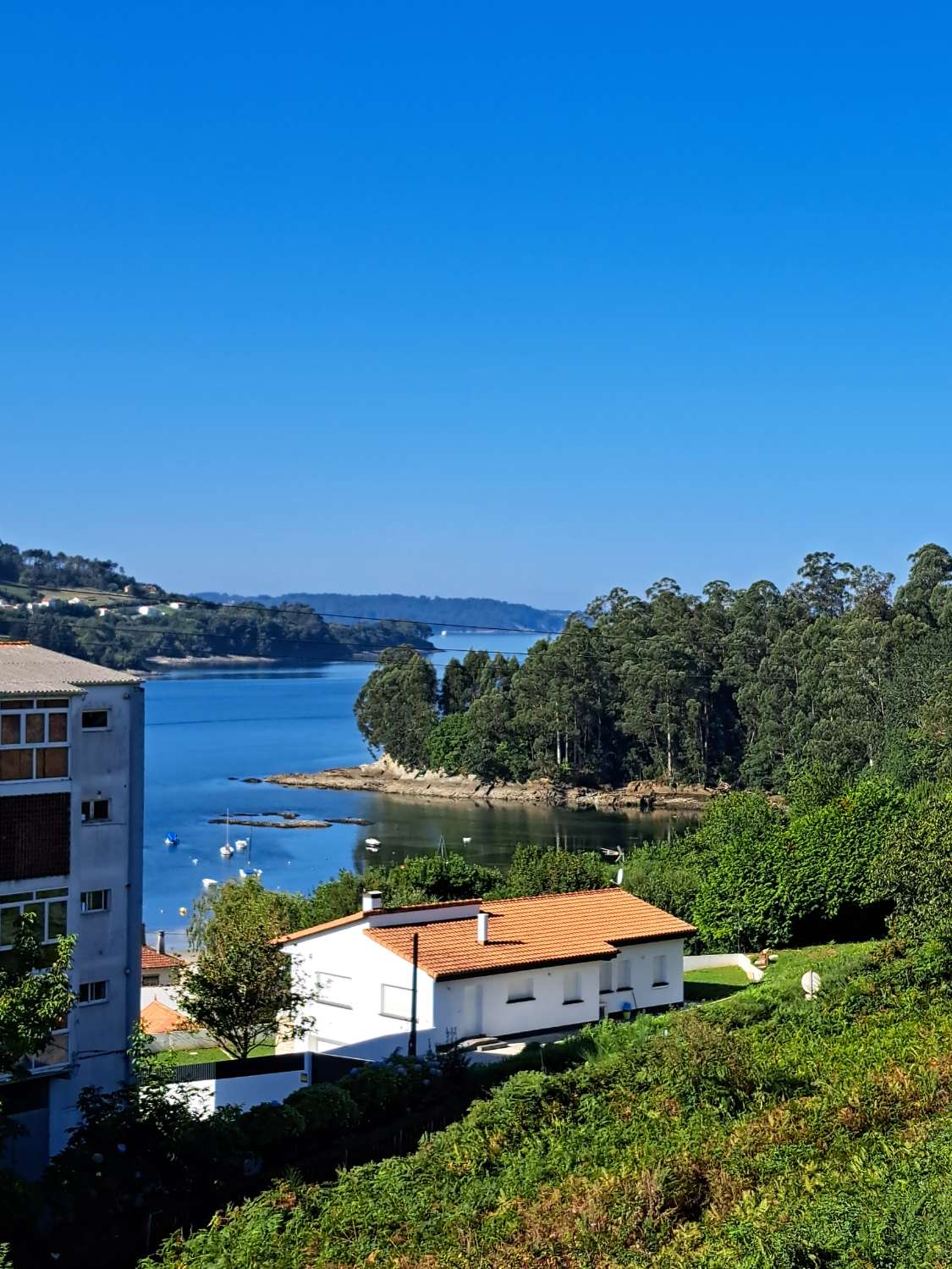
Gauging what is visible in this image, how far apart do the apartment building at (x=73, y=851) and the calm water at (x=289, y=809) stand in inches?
1193

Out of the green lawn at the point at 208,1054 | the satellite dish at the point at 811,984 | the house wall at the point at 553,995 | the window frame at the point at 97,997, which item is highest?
the window frame at the point at 97,997

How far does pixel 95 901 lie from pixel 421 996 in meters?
5.29

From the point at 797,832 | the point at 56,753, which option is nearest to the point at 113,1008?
the point at 56,753

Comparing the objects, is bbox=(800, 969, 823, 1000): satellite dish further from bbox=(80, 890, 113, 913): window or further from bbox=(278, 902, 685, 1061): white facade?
bbox=(80, 890, 113, 913): window

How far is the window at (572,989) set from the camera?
23.2 metres

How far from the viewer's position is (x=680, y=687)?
84250 millimetres

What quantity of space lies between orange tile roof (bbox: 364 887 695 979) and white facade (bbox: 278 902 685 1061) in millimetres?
131

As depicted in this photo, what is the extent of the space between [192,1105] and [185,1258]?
4605mm

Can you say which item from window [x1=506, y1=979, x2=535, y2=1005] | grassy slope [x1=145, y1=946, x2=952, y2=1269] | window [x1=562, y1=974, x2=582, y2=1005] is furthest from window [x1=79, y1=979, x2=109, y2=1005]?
window [x1=562, y1=974, x2=582, y2=1005]

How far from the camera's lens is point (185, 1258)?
13320 millimetres

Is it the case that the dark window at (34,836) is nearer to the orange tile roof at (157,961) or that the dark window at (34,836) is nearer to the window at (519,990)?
the window at (519,990)

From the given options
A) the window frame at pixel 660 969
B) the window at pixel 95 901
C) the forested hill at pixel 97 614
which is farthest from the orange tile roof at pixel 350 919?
the forested hill at pixel 97 614

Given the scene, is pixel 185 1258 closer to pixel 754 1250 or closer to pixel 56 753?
pixel 754 1250

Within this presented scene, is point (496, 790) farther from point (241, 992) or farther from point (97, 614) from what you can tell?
point (97, 614)
